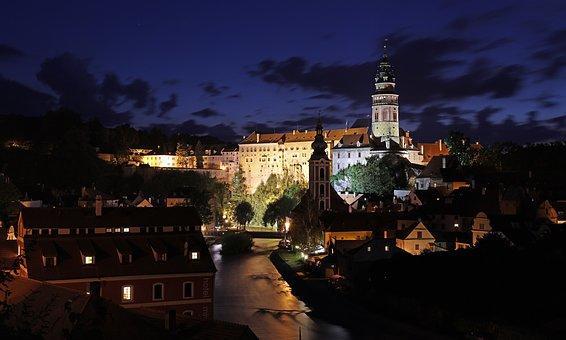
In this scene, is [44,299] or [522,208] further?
[522,208]

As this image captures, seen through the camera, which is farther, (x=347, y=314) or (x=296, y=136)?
(x=296, y=136)

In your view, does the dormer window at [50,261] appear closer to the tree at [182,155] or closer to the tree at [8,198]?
the tree at [8,198]

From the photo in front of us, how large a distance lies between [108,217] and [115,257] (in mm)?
2253

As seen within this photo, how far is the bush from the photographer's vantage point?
4875cm

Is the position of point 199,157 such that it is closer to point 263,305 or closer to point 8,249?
point 263,305

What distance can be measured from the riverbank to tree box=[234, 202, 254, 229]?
3227 cm

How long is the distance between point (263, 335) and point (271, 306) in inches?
225

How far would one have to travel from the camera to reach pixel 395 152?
220ft

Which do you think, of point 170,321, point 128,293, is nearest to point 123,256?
point 128,293

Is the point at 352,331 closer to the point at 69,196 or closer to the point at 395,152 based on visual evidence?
the point at 69,196

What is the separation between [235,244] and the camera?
4900cm

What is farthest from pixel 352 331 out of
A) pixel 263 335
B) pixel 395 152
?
pixel 395 152

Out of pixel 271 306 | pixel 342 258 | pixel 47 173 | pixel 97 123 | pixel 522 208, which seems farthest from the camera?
pixel 97 123

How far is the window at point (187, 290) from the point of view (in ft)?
72.9
